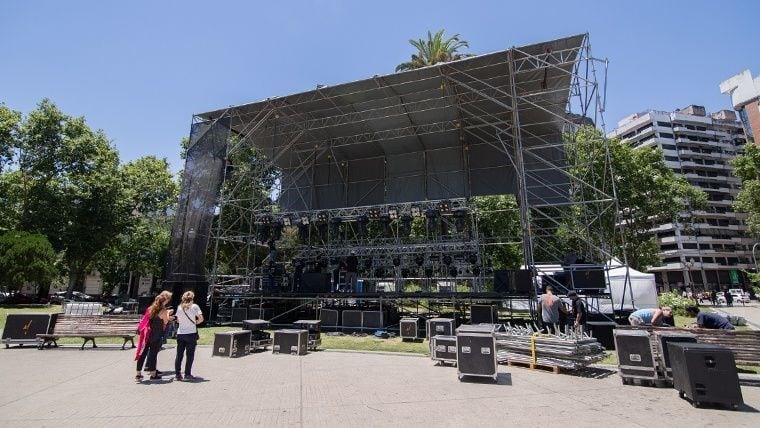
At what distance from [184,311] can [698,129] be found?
91592mm

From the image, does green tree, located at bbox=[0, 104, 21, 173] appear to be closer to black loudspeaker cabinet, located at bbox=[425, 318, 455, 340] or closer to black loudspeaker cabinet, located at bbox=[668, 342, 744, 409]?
black loudspeaker cabinet, located at bbox=[425, 318, 455, 340]

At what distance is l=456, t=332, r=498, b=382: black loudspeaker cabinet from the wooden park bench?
8.96m

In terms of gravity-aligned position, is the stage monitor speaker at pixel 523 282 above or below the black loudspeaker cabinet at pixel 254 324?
above

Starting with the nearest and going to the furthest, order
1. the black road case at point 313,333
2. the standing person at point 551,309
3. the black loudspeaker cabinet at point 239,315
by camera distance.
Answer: the standing person at point 551,309 < the black road case at point 313,333 < the black loudspeaker cabinet at point 239,315

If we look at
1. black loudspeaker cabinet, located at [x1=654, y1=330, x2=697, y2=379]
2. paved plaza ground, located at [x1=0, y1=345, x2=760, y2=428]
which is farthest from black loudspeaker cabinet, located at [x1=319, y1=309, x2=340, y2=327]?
black loudspeaker cabinet, located at [x1=654, y1=330, x2=697, y2=379]

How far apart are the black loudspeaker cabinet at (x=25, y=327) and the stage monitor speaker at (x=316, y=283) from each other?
8193mm

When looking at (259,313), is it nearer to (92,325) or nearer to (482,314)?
(92,325)

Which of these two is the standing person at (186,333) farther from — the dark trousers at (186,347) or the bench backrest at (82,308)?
the bench backrest at (82,308)

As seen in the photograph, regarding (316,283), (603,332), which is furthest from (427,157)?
(603,332)

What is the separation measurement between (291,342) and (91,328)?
18.2ft

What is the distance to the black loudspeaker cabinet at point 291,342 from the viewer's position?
33.1ft

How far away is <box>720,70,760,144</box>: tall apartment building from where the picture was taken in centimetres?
4928

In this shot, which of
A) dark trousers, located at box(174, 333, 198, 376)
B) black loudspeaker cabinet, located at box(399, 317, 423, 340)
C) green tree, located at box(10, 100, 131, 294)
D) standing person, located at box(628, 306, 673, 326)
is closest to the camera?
dark trousers, located at box(174, 333, 198, 376)

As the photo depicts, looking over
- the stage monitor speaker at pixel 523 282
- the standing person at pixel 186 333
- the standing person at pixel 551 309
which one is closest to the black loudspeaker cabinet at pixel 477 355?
the standing person at pixel 551 309
